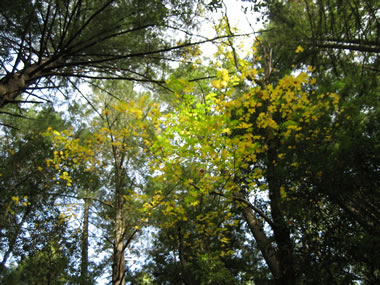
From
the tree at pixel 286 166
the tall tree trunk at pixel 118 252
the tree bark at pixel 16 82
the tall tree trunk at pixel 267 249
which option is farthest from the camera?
the tall tree trunk at pixel 118 252

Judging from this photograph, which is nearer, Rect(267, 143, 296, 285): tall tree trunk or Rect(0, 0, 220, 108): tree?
Rect(0, 0, 220, 108): tree

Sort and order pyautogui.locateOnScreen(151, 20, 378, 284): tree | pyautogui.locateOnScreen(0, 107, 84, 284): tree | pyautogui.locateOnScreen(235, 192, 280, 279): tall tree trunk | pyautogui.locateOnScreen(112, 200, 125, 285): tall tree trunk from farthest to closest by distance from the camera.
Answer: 1. pyautogui.locateOnScreen(0, 107, 84, 284): tree
2. pyautogui.locateOnScreen(112, 200, 125, 285): tall tree trunk
3. pyautogui.locateOnScreen(235, 192, 280, 279): tall tree trunk
4. pyautogui.locateOnScreen(151, 20, 378, 284): tree

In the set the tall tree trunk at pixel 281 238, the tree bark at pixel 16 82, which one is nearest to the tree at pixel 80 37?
the tree bark at pixel 16 82

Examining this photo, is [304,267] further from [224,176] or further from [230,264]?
[230,264]

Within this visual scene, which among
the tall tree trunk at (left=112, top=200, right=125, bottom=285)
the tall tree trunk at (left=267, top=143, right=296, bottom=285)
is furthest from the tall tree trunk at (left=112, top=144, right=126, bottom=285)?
the tall tree trunk at (left=267, top=143, right=296, bottom=285)

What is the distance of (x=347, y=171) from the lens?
2898 millimetres

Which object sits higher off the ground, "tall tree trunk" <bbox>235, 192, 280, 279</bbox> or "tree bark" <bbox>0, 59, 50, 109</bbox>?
"tree bark" <bbox>0, 59, 50, 109</bbox>

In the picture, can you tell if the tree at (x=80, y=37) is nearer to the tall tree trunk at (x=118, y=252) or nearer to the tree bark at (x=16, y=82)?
the tree bark at (x=16, y=82)

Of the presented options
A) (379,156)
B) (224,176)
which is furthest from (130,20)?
(379,156)

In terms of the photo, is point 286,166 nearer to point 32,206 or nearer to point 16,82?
point 16,82

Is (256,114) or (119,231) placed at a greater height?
(256,114)

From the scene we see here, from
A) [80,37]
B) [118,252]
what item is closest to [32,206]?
[118,252]

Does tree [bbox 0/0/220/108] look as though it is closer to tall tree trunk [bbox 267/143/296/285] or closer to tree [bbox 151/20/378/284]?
tree [bbox 151/20/378/284]

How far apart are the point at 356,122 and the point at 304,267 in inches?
83.0
